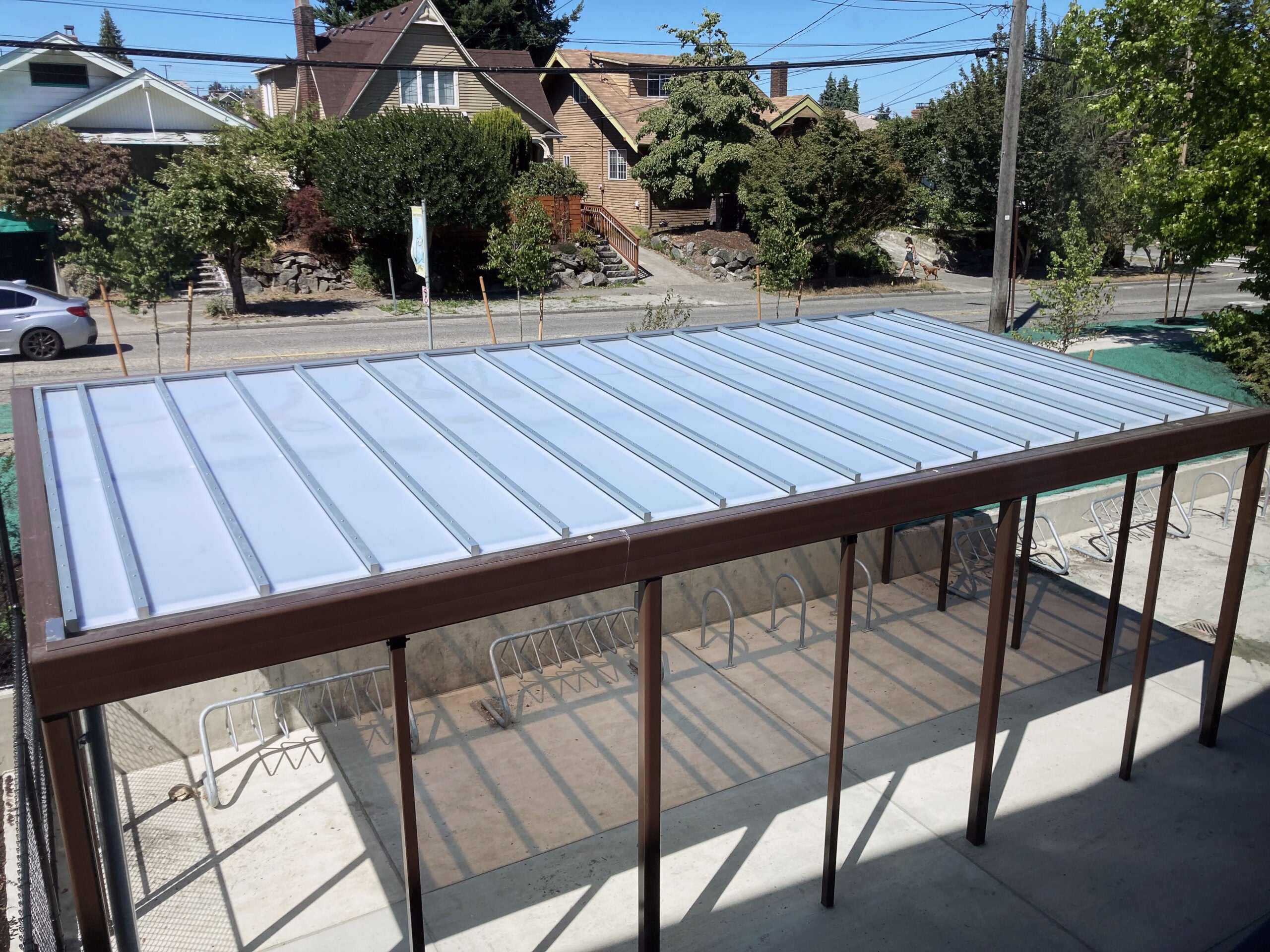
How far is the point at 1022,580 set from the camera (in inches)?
371

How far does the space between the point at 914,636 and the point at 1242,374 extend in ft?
44.8

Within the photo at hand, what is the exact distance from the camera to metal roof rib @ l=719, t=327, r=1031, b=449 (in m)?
6.42

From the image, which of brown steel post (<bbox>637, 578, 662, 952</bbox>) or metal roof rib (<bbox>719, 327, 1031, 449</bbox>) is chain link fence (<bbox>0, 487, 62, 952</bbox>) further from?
metal roof rib (<bbox>719, 327, 1031, 449</bbox>)

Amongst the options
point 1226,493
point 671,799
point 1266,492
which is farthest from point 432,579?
point 1226,493

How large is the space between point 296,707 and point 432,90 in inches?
1315

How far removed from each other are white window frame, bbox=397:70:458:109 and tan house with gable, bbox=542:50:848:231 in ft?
20.0

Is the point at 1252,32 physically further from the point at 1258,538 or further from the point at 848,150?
the point at 848,150

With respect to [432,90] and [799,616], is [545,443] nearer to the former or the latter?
[799,616]

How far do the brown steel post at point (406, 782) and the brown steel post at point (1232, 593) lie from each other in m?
6.35

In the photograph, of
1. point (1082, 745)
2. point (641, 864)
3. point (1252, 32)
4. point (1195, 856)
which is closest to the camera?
point (641, 864)

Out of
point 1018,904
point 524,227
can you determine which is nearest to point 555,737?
point 1018,904

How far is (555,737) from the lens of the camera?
26.6 ft

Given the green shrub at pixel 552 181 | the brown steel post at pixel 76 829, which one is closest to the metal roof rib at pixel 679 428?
the brown steel post at pixel 76 829

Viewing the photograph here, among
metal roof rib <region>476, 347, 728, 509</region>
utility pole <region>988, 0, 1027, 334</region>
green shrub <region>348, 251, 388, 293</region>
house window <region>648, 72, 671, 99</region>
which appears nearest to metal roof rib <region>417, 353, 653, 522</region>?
metal roof rib <region>476, 347, 728, 509</region>
